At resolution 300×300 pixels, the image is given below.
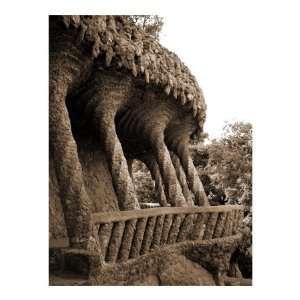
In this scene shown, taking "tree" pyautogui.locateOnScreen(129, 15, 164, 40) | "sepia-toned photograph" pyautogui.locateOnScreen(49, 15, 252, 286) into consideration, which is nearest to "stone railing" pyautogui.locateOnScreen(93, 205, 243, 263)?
"sepia-toned photograph" pyautogui.locateOnScreen(49, 15, 252, 286)

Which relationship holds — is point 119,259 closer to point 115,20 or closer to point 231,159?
point 115,20

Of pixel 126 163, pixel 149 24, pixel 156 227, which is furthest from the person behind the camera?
pixel 149 24

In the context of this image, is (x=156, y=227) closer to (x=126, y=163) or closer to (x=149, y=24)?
(x=126, y=163)

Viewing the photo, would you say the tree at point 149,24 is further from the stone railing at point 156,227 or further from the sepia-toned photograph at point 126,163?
the stone railing at point 156,227

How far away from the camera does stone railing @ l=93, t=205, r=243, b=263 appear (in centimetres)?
539

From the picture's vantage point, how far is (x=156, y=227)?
6.41 meters

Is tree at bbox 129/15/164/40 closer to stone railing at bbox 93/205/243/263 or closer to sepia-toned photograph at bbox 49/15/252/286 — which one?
sepia-toned photograph at bbox 49/15/252/286

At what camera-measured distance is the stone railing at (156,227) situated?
5387mm

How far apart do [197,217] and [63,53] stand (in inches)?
152

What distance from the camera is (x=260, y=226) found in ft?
17.8

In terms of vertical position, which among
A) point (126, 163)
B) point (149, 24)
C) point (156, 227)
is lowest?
point (156, 227)

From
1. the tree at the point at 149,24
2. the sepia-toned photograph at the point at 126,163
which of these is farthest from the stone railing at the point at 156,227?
the tree at the point at 149,24

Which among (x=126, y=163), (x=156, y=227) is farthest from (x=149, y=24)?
(x=156, y=227)

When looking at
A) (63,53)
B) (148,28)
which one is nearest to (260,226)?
(63,53)
